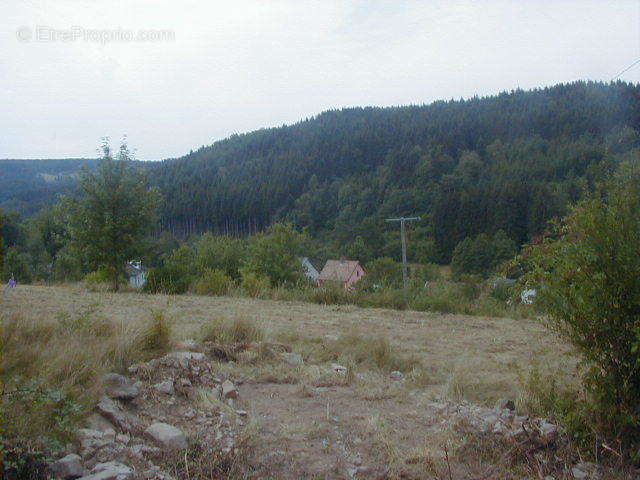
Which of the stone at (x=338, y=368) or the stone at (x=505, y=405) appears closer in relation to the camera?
the stone at (x=505, y=405)

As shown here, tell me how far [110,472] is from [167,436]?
598 millimetres

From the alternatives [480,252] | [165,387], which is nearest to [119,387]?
→ [165,387]

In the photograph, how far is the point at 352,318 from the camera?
377 inches

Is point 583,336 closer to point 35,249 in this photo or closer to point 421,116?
point 35,249

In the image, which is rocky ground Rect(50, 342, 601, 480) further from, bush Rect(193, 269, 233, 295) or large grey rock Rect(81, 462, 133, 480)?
bush Rect(193, 269, 233, 295)

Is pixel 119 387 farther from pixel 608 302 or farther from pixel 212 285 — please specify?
pixel 212 285

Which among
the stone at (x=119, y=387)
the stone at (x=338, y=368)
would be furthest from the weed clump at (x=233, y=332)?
the stone at (x=119, y=387)

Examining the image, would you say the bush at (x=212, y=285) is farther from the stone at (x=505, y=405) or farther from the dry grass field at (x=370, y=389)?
the stone at (x=505, y=405)

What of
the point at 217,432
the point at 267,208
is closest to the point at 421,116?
the point at 267,208

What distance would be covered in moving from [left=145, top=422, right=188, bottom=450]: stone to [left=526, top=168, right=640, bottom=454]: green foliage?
2.71m

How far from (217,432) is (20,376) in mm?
1383

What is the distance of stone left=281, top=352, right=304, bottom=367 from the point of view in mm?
5464

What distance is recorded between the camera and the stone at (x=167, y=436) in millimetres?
3254

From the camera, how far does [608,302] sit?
3.33 m
